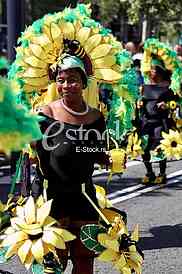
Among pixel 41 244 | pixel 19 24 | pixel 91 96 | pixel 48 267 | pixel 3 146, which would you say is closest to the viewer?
pixel 3 146

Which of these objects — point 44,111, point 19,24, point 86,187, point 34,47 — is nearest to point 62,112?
point 44,111

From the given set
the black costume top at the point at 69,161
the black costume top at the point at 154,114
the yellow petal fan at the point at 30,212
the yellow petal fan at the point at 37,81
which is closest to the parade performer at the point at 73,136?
the black costume top at the point at 69,161

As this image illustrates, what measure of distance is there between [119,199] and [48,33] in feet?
10.1

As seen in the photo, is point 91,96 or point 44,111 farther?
point 91,96

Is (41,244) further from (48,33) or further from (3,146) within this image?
(48,33)

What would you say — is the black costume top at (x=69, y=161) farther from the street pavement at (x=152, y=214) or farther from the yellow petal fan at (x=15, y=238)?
the street pavement at (x=152, y=214)

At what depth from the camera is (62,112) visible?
10.0 ft

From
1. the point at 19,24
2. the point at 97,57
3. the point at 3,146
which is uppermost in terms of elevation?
the point at 19,24

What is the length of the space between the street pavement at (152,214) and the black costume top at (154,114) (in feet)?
2.08

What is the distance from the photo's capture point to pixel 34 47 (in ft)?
11.6

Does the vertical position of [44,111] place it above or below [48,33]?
below

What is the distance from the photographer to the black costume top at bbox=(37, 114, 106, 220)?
118 inches

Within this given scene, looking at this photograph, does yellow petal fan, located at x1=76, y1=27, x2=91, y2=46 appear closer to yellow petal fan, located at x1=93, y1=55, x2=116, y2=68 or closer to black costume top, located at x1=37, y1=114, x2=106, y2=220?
yellow petal fan, located at x1=93, y1=55, x2=116, y2=68

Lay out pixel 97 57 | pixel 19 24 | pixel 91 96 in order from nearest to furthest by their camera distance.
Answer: pixel 97 57 < pixel 91 96 < pixel 19 24
